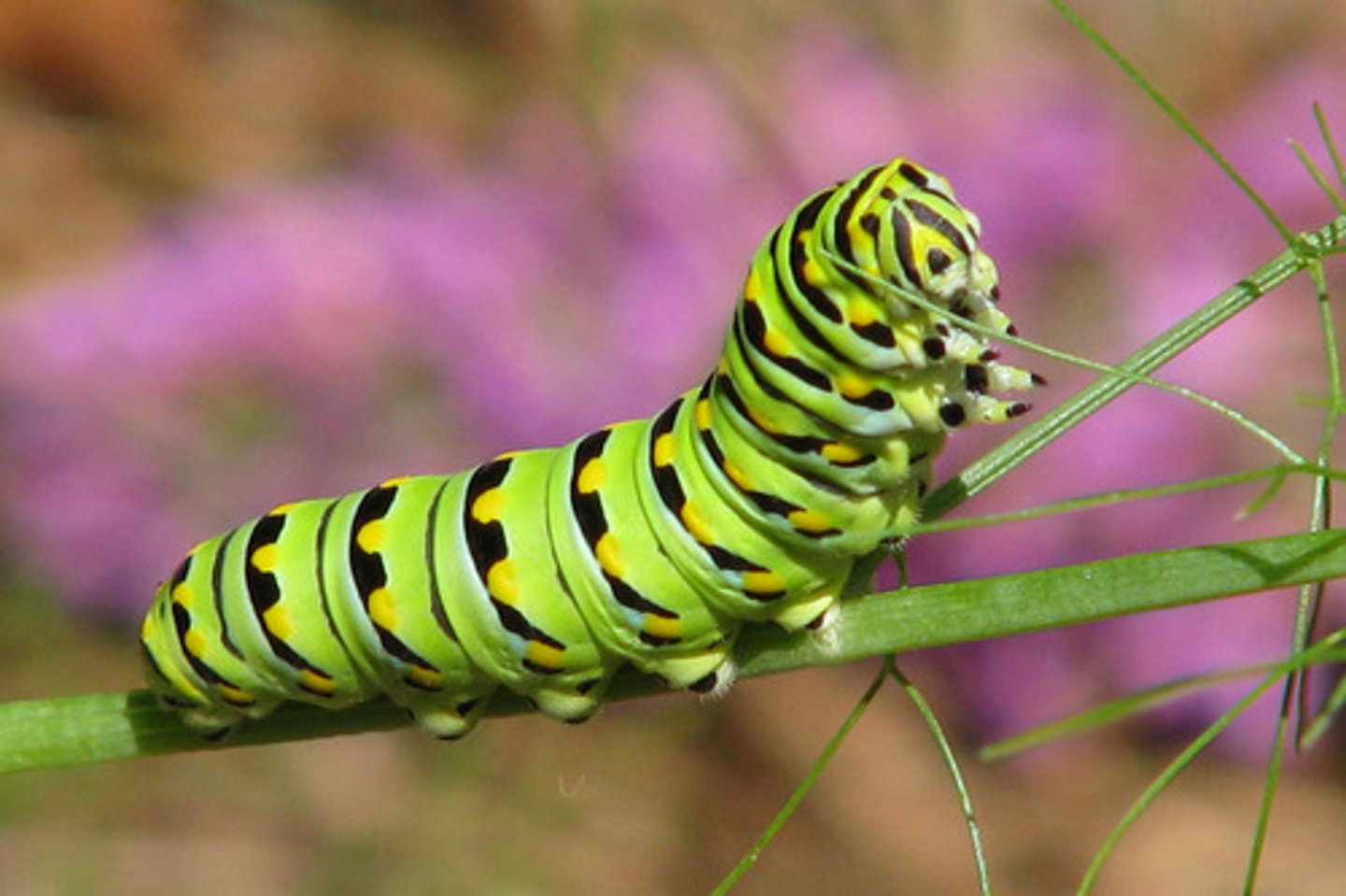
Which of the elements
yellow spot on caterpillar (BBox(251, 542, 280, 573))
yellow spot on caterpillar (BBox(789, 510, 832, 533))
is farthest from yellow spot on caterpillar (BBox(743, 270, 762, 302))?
yellow spot on caterpillar (BBox(251, 542, 280, 573))

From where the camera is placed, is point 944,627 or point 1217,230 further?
point 1217,230

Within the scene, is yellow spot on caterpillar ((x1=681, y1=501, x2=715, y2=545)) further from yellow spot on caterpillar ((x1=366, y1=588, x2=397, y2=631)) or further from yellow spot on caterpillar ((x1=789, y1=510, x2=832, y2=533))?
yellow spot on caterpillar ((x1=366, y1=588, x2=397, y2=631))

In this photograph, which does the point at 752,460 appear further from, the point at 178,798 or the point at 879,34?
the point at 879,34

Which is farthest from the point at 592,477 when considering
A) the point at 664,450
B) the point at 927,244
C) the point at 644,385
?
the point at 644,385

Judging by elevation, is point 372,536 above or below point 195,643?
above

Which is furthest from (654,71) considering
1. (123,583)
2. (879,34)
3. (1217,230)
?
(123,583)

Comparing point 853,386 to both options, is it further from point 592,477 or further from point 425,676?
point 425,676
